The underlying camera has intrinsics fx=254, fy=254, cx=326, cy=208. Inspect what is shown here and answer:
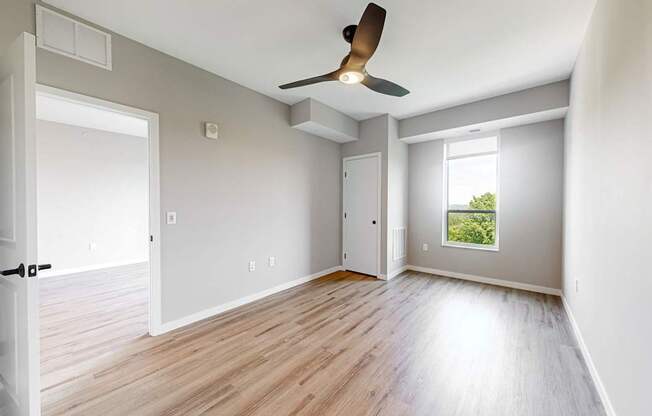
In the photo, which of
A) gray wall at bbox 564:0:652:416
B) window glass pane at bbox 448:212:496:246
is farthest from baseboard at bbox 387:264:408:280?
gray wall at bbox 564:0:652:416

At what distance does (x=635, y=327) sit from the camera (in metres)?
1.20

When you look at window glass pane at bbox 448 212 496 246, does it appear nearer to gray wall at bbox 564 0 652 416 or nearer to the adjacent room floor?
gray wall at bbox 564 0 652 416

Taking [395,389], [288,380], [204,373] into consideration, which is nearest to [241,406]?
[288,380]

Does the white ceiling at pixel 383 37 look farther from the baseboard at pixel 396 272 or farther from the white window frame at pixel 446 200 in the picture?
the baseboard at pixel 396 272

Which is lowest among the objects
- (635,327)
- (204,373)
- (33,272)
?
(204,373)

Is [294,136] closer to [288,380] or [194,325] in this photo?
[194,325]

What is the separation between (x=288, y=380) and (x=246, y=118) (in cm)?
283

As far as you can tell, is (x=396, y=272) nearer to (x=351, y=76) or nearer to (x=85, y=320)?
(x=351, y=76)

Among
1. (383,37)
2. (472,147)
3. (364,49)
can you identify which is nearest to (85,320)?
(364,49)

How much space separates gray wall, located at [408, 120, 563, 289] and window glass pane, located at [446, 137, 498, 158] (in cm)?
14

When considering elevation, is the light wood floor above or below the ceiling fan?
below

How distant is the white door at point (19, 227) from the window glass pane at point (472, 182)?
4.80 meters

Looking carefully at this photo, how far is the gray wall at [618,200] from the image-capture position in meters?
1.13

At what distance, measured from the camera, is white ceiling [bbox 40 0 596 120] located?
190cm
